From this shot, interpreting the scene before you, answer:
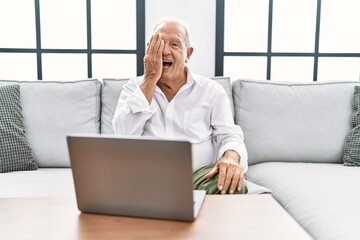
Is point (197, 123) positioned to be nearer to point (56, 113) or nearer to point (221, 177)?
point (221, 177)

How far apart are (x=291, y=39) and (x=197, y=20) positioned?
0.71 meters

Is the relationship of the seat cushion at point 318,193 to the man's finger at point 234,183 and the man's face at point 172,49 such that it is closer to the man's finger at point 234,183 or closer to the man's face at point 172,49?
the man's finger at point 234,183

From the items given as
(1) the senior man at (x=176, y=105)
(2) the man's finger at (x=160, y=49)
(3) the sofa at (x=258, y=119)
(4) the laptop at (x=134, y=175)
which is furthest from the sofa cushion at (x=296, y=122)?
(4) the laptop at (x=134, y=175)

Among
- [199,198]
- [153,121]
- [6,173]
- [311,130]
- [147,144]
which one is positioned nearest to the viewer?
[147,144]

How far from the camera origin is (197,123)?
65.9 inches

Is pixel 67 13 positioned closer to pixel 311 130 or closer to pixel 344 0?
pixel 311 130

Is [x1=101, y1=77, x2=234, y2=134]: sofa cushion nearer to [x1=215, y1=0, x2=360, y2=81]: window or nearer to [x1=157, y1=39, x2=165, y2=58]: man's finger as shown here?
[x1=157, y1=39, x2=165, y2=58]: man's finger

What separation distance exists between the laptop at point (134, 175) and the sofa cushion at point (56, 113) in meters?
1.21

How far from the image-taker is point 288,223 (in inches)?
34.3

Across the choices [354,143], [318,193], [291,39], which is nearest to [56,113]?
[318,193]

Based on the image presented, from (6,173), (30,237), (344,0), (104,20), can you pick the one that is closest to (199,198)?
(30,237)

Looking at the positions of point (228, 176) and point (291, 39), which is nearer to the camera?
point (228, 176)

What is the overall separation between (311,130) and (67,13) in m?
1.76

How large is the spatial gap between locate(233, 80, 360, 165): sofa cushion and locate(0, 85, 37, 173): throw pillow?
1136mm
